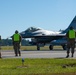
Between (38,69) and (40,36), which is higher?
(40,36)

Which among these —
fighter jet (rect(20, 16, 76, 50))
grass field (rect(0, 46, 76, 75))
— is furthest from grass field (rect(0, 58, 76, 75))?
fighter jet (rect(20, 16, 76, 50))

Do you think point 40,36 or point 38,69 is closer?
point 38,69

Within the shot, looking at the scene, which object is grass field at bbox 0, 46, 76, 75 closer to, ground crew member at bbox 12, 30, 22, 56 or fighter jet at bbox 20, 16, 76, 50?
ground crew member at bbox 12, 30, 22, 56

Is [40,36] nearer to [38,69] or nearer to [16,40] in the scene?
[16,40]

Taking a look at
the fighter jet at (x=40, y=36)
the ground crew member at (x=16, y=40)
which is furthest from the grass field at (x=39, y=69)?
the fighter jet at (x=40, y=36)

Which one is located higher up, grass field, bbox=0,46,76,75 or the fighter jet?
the fighter jet

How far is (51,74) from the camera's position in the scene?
12391 mm

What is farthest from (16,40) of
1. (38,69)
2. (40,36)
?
(40,36)

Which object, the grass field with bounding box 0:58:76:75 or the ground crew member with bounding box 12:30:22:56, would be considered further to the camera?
the ground crew member with bounding box 12:30:22:56

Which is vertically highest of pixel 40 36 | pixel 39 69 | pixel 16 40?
pixel 40 36

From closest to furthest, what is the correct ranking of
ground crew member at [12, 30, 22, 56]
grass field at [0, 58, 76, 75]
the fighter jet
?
grass field at [0, 58, 76, 75] → ground crew member at [12, 30, 22, 56] → the fighter jet

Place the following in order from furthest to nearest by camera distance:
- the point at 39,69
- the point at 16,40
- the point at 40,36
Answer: the point at 40,36, the point at 16,40, the point at 39,69

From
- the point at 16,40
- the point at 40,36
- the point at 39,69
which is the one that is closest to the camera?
the point at 39,69

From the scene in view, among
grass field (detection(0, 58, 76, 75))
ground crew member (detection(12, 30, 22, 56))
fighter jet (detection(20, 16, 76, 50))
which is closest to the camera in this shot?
grass field (detection(0, 58, 76, 75))
